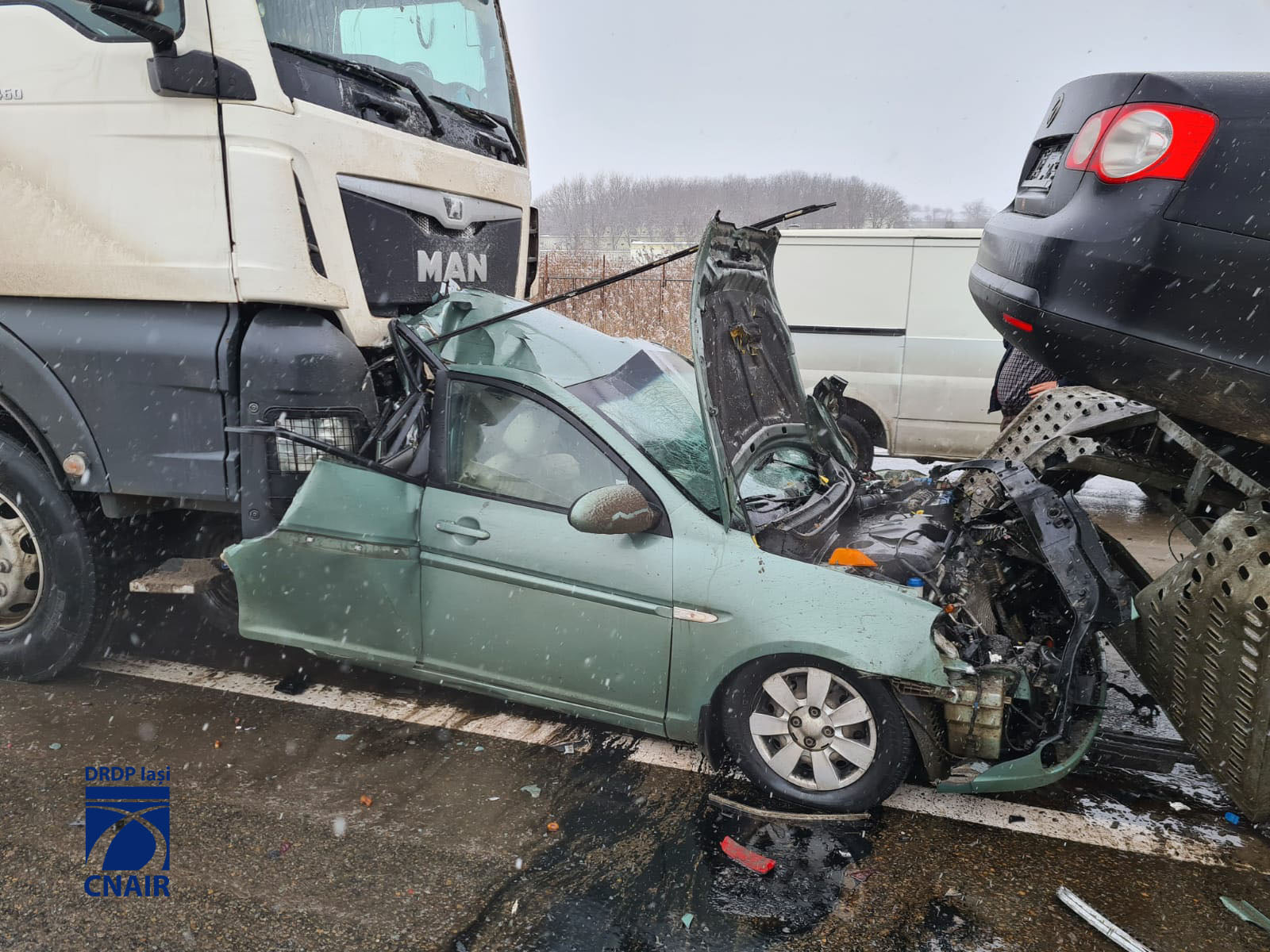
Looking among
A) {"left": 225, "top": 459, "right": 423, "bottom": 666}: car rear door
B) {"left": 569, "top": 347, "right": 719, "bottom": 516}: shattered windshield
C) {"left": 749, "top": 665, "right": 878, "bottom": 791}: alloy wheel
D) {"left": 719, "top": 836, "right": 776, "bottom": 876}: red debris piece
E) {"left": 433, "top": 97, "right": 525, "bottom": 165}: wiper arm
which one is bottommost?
{"left": 719, "top": 836, "right": 776, "bottom": 876}: red debris piece

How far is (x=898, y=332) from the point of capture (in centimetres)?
747

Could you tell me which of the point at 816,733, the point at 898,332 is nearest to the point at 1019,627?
the point at 816,733

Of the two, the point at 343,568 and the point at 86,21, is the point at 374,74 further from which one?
the point at 343,568

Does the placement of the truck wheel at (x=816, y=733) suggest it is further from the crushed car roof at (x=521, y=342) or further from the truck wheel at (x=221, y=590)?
the truck wheel at (x=221, y=590)

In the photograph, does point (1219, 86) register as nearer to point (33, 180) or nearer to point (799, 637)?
point (799, 637)

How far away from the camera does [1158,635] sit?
302 centimetres

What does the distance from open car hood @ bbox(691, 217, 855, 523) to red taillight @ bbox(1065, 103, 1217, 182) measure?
139 cm

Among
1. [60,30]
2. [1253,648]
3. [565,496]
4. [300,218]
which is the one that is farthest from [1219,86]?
[60,30]

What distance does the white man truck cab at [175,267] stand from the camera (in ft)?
11.1

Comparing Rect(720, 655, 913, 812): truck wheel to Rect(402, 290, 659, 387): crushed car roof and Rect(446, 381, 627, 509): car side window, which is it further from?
Rect(402, 290, 659, 387): crushed car roof

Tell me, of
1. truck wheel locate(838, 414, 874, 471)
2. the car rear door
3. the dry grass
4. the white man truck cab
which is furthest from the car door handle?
the dry grass

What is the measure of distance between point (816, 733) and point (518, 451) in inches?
58.7

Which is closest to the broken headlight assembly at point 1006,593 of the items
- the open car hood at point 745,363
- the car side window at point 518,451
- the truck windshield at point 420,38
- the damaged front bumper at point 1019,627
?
the damaged front bumper at point 1019,627

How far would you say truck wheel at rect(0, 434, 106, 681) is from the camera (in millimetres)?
3781
